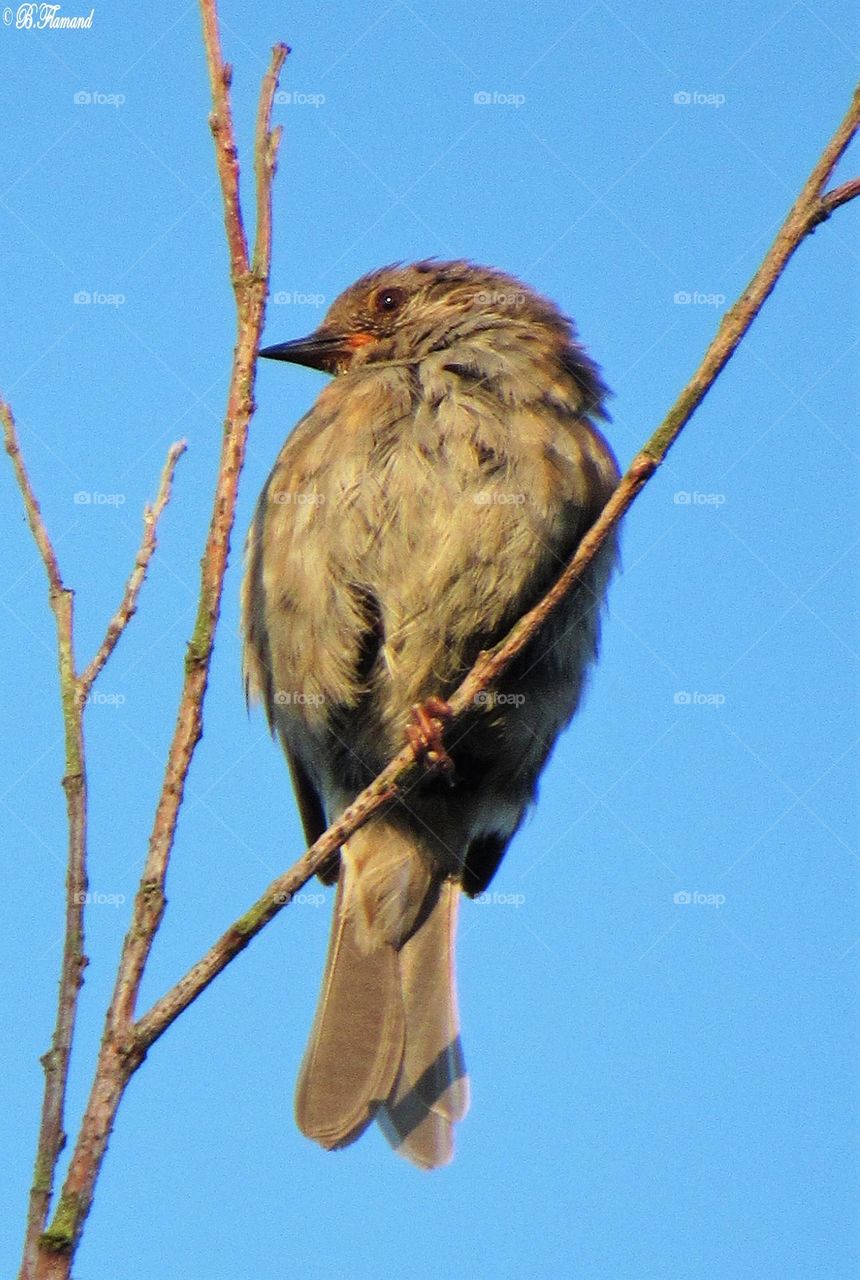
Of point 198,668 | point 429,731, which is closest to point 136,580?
point 198,668

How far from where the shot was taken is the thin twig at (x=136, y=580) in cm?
279

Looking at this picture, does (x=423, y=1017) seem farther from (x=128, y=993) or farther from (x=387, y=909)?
(x=128, y=993)

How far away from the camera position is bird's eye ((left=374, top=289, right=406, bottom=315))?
580 cm

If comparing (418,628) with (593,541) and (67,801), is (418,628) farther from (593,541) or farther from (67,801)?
(67,801)

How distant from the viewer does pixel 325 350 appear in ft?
18.7

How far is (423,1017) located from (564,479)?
180cm

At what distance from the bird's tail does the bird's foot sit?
42.3 inches
